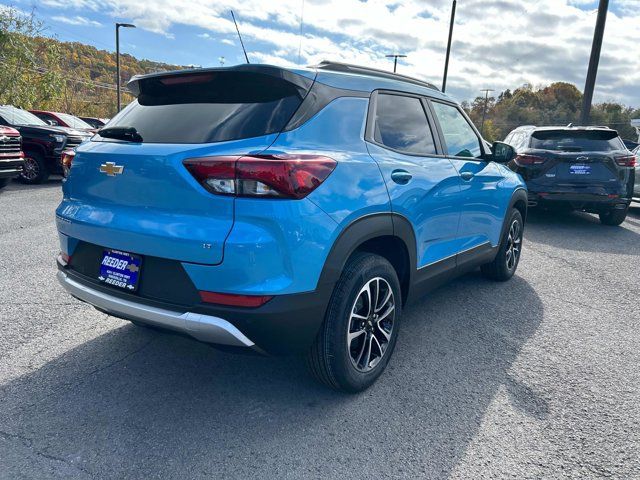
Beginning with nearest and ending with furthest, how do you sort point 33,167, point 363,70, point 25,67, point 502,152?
point 363,70 < point 502,152 < point 33,167 < point 25,67

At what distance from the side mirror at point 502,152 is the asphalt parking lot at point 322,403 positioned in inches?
53.5

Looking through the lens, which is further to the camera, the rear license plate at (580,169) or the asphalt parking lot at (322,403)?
the rear license plate at (580,169)

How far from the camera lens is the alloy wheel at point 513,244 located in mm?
5035

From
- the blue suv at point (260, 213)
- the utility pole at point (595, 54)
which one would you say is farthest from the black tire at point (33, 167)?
the utility pole at point (595, 54)

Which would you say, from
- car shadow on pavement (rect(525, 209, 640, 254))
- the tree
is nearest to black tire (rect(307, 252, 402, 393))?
car shadow on pavement (rect(525, 209, 640, 254))

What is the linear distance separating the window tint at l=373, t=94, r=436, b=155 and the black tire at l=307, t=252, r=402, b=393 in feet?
2.46

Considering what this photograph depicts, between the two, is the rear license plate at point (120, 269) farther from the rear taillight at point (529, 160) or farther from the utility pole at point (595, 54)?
the utility pole at point (595, 54)

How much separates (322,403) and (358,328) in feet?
1.52

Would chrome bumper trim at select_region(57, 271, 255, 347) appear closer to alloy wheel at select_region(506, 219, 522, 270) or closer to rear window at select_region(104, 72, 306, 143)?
rear window at select_region(104, 72, 306, 143)

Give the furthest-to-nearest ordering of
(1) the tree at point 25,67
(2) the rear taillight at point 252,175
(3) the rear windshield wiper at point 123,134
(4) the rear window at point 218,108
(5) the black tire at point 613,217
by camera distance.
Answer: (1) the tree at point 25,67 → (5) the black tire at point 613,217 → (3) the rear windshield wiper at point 123,134 → (4) the rear window at point 218,108 → (2) the rear taillight at point 252,175

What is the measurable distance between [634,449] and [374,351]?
139 centimetres

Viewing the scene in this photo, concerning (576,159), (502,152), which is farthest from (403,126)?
(576,159)

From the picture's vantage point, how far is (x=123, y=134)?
104 inches

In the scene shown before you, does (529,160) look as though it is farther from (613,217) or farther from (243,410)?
(243,410)
